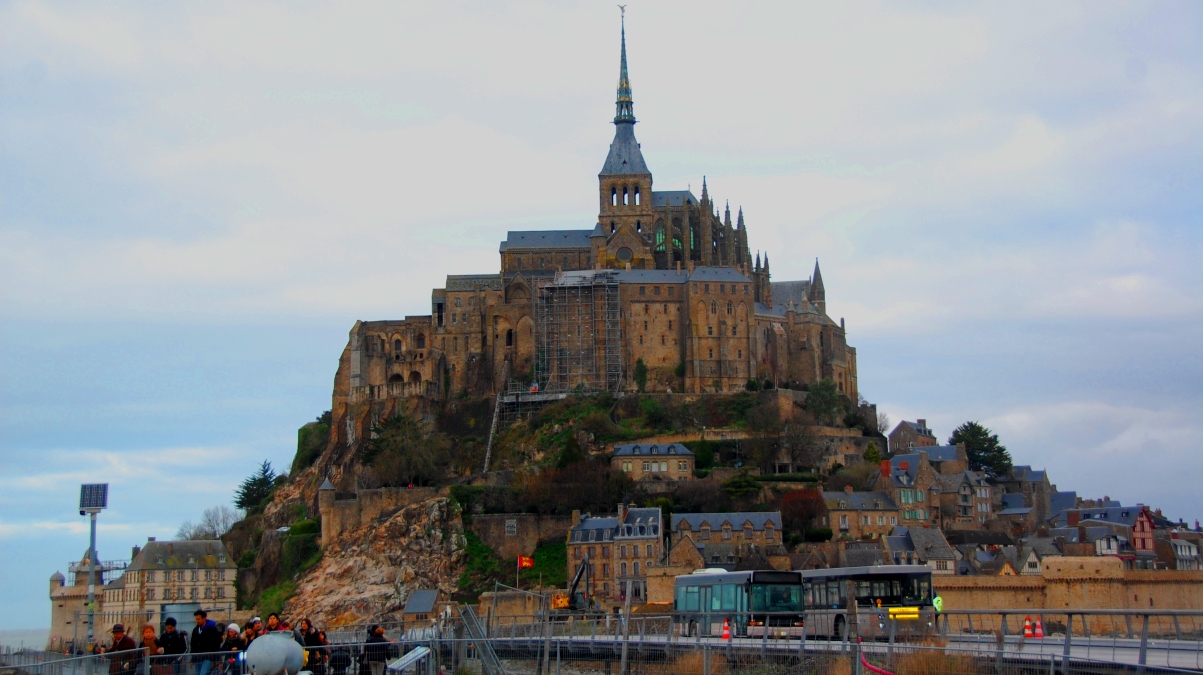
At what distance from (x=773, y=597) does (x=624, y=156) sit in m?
61.5

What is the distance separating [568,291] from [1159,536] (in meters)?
35.0

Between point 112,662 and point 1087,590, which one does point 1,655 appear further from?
point 1087,590

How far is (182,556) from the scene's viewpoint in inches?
2948

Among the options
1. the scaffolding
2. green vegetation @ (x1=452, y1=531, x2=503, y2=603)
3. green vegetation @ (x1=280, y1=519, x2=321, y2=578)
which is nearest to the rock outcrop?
green vegetation @ (x1=452, y1=531, x2=503, y2=603)

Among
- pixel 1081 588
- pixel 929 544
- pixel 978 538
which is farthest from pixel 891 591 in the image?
pixel 978 538

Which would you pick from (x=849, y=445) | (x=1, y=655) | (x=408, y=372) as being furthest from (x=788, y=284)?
(x=1, y=655)

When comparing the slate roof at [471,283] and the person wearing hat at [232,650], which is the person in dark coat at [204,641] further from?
the slate roof at [471,283]

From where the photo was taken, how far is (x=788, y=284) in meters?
97.0

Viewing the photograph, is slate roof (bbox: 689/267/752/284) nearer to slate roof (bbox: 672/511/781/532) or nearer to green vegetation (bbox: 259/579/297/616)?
slate roof (bbox: 672/511/781/532)

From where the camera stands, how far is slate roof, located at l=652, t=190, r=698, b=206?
94938 millimetres

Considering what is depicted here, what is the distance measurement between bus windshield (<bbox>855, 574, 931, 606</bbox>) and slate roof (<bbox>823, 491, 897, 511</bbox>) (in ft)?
113

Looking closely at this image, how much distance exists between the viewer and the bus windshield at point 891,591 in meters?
36.2

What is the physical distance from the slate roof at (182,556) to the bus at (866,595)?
44.4 metres

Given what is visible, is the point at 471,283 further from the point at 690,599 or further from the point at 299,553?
the point at 690,599
